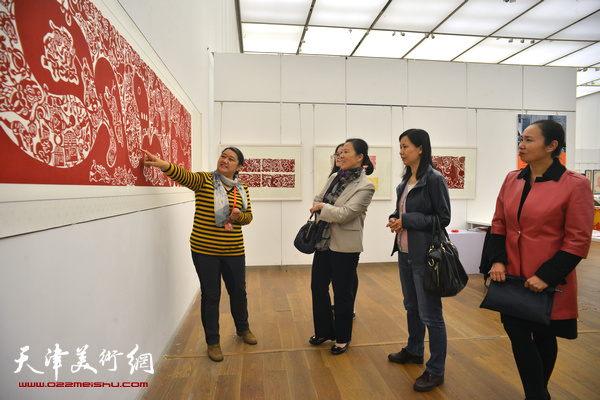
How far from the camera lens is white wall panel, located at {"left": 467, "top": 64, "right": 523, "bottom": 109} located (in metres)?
6.21

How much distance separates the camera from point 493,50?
8.58 meters

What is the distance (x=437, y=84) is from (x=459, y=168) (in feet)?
5.49

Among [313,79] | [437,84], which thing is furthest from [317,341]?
[437,84]

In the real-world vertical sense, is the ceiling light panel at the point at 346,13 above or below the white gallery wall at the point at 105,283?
above

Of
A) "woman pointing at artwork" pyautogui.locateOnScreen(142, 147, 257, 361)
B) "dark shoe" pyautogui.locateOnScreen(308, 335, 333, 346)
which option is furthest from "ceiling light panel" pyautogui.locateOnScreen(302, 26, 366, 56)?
"dark shoe" pyautogui.locateOnScreen(308, 335, 333, 346)

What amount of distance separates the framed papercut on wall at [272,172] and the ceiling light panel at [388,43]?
4.19 metres

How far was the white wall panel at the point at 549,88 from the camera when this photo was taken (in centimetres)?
635

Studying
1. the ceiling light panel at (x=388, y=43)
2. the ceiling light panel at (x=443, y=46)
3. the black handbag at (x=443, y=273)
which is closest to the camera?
the black handbag at (x=443, y=273)

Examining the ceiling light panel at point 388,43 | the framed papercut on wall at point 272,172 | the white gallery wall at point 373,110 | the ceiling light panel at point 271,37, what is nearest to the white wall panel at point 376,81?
the white gallery wall at point 373,110

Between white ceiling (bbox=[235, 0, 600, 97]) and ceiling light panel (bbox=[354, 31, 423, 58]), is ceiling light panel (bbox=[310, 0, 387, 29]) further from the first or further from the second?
ceiling light panel (bbox=[354, 31, 423, 58])

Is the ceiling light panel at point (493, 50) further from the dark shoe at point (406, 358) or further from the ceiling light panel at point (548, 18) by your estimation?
the dark shoe at point (406, 358)

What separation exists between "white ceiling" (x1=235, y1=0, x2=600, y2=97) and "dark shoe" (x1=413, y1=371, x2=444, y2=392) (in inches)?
258

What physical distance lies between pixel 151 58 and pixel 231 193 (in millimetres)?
1149

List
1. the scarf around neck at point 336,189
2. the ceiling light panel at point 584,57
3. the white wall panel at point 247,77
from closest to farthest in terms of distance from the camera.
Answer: the scarf around neck at point 336,189
the white wall panel at point 247,77
the ceiling light panel at point 584,57
